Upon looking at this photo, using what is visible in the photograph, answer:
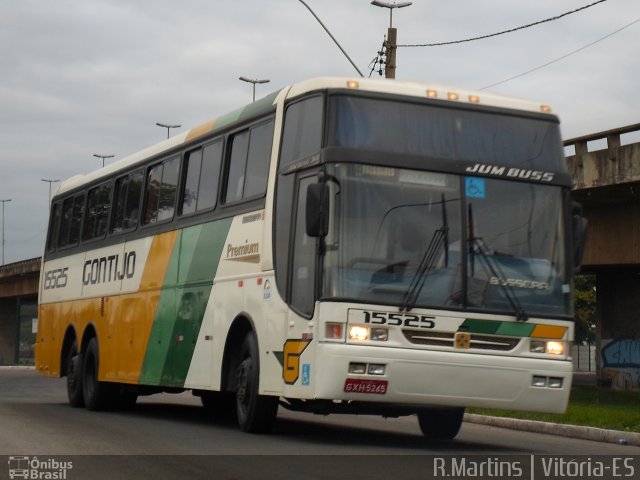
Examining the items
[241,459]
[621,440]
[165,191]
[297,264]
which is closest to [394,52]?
[165,191]

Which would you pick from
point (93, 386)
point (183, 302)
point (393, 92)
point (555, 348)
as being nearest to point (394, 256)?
point (393, 92)

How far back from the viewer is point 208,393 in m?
18.0

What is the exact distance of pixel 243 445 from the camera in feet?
42.4

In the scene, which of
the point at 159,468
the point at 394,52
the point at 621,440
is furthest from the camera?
the point at 394,52

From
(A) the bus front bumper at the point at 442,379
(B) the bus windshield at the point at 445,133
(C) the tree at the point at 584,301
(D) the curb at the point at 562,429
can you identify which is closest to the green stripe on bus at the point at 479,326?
(A) the bus front bumper at the point at 442,379

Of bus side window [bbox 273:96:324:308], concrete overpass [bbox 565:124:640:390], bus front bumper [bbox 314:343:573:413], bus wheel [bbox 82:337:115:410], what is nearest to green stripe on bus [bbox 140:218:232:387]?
bus side window [bbox 273:96:324:308]

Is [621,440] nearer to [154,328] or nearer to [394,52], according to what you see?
[154,328]

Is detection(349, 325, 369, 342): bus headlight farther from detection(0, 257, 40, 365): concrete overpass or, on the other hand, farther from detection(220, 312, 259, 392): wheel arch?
detection(0, 257, 40, 365): concrete overpass

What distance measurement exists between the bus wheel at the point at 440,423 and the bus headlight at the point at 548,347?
7.23 feet

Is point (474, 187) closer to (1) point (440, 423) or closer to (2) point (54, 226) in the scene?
(1) point (440, 423)

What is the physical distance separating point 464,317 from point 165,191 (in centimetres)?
649

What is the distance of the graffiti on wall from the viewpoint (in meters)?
38.3

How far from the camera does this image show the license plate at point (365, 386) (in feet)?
40.4

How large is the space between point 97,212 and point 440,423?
27.3 ft
